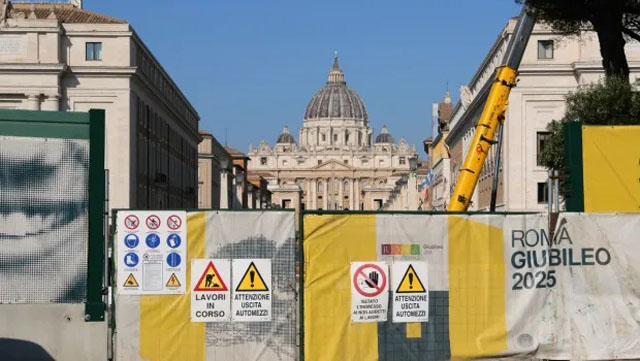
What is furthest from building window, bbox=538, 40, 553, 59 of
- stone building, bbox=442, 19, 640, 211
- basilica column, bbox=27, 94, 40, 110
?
basilica column, bbox=27, 94, 40, 110

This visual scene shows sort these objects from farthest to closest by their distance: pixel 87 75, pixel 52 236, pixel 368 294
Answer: pixel 87 75
pixel 368 294
pixel 52 236

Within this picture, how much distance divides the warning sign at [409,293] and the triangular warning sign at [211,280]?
2.25m

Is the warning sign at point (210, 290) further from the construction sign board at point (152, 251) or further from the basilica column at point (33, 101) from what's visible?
the basilica column at point (33, 101)

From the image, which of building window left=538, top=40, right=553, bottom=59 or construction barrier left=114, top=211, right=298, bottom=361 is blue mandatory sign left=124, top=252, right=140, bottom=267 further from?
building window left=538, top=40, right=553, bottom=59

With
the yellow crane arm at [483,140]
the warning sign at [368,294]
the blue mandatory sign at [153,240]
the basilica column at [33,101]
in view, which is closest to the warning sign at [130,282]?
the blue mandatory sign at [153,240]

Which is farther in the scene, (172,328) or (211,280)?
(211,280)

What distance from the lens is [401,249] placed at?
53.0ft

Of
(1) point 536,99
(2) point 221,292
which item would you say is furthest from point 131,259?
(1) point 536,99

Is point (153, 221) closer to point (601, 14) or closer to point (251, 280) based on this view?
point (251, 280)

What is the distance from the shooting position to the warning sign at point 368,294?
1599 centimetres

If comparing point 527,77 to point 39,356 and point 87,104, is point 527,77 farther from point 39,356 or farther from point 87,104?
point 39,356

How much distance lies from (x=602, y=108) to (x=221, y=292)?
802 inches

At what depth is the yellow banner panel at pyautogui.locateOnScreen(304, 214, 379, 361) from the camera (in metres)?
15.9

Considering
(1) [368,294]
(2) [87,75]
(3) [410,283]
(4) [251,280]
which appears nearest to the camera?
(4) [251,280]
